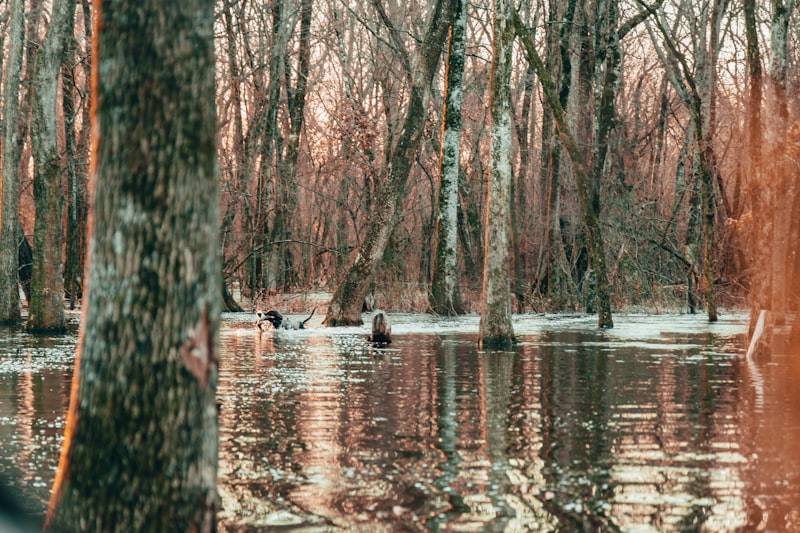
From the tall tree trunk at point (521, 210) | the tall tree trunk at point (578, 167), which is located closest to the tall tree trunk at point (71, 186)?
the tall tree trunk at point (521, 210)

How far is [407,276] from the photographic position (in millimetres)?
41594

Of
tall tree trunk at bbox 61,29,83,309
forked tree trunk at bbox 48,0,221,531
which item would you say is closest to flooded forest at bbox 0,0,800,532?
forked tree trunk at bbox 48,0,221,531

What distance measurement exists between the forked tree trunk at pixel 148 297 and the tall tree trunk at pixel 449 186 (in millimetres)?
27517

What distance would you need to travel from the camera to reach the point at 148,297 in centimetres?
632

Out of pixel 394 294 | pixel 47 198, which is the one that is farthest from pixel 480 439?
pixel 394 294

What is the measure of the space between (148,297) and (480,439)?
5941mm

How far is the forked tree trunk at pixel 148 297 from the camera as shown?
6.24 metres

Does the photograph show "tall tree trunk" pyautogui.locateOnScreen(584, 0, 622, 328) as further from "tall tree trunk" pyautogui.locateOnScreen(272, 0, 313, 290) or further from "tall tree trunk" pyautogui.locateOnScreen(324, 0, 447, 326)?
"tall tree trunk" pyautogui.locateOnScreen(272, 0, 313, 290)

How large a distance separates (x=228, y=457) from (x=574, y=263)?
3161 cm

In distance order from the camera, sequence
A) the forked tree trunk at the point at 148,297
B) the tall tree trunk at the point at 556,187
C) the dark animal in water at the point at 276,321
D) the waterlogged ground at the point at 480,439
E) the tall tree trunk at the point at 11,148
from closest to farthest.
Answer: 1. the forked tree trunk at the point at 148,297
2. the waterlogged ground at the point at 480,439
3. the tall tree trunk at the point at 11,148
4. the dark animal in water at the point at 276,321
5. the tall tree trunk at the point at 556,187

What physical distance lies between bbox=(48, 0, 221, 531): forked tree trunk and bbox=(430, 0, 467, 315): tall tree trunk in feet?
90.3

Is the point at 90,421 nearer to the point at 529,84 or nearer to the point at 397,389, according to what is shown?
the point at 397,389

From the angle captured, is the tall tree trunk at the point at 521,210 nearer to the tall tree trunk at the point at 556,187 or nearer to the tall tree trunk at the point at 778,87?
the tall tree trunk at the point at 556,187

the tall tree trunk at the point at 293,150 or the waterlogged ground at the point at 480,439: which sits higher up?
the tall tree trunk at the point at 293,150
